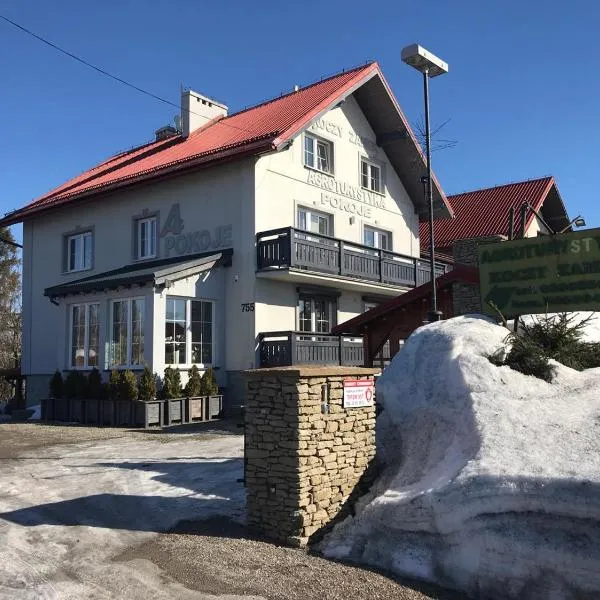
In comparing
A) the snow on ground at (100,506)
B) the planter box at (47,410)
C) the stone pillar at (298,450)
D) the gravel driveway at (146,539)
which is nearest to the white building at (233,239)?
the planter box at (47,410)

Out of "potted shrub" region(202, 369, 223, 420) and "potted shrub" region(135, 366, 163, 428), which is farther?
"potted shrub" region(202, 369, 223, 420)

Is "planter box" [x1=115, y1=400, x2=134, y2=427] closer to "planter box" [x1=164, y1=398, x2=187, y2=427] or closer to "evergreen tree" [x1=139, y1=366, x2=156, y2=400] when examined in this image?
"evergreen tree" [x1=139, y1=366, x2=156, y2=400]

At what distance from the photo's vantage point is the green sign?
Answer: 9.85 meters

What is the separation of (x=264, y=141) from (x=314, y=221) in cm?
425

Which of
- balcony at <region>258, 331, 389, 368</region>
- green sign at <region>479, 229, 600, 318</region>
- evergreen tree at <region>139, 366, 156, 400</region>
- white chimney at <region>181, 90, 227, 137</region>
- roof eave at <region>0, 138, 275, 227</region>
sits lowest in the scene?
evergreen tree at <region>139, 366, 156, 400</region>

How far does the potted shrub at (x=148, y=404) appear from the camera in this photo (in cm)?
1573

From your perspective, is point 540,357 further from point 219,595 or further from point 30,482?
point 30,482

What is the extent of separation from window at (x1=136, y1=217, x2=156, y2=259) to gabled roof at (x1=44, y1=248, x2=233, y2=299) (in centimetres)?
44

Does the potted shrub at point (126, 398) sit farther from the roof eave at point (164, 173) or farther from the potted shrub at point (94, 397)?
the roof eave at point (164, 173)

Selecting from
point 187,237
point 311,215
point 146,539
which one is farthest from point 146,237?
point 146,539

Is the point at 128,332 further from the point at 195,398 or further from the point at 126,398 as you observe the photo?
the point at 195,398

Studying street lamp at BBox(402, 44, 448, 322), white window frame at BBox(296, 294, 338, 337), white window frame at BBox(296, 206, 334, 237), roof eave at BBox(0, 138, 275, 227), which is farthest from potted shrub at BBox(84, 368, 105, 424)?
street lamp at BBox(402, 44, 448, 322)

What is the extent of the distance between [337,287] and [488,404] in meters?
14.3

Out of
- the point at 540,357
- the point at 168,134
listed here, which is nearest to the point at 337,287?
the point at 168,134
